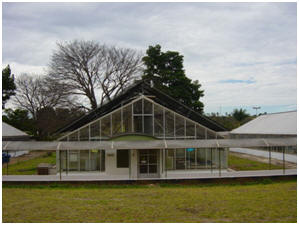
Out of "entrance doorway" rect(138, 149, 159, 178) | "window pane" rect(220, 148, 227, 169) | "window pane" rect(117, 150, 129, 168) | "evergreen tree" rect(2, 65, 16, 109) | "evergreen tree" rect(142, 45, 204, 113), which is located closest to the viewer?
"entrance doorway" rect(138, 149, 159, 178)

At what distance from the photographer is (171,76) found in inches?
1539

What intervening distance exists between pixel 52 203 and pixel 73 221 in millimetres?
3200

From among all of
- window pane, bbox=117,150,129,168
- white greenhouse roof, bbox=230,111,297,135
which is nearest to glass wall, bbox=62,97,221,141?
window pane, bbox=117,150,129,168

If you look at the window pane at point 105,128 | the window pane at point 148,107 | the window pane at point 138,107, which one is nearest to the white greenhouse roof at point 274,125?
the window pane at point 148,107

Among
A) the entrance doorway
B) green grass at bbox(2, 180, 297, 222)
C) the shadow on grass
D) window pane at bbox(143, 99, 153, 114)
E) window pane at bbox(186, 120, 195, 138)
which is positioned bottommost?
the shadow on grass

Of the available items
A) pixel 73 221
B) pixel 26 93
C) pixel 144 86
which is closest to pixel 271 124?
pixel 144 86

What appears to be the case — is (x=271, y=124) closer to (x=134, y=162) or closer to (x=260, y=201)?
(x=134, y=162)

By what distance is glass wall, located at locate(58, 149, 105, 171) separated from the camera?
68.4ft

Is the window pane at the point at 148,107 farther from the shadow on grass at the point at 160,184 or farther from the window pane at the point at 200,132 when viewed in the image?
the shadow on grass at the point at 160,184

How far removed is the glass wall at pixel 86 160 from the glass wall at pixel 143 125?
98 centimetres

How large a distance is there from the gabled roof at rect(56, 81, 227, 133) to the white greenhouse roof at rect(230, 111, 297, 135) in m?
10.2

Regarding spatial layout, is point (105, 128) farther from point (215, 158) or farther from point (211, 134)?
point (215, 158)

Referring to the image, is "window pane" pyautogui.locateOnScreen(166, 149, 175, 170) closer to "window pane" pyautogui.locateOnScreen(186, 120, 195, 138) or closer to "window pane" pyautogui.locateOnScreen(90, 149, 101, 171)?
"window pane" pyautogui.locateOnScreen(186, 120, 195, 138)

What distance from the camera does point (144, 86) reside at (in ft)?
81.4
